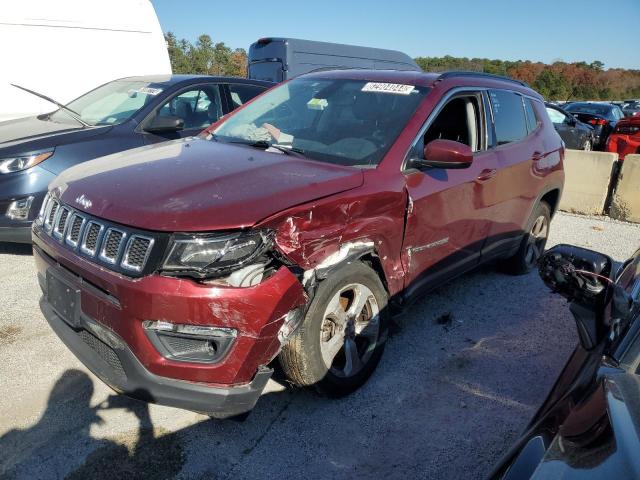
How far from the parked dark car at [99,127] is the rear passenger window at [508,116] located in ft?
9.71

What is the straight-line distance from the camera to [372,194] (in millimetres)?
2783

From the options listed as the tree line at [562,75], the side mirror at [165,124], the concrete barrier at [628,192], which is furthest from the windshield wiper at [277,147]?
the tree line at [562,75]

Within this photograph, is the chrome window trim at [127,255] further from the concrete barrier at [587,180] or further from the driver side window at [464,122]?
the concrete barrier at [587,180]

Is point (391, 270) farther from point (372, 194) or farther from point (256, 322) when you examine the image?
point (256, 322)

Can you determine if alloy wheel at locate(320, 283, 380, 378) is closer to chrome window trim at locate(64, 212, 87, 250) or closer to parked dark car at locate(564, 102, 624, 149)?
chrome window trim at locate(64, 212, 87, 250)

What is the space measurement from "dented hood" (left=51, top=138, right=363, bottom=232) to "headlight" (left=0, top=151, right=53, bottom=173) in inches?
73.8

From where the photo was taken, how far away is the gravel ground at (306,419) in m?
2.48

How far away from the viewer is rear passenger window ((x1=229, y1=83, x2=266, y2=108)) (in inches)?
245

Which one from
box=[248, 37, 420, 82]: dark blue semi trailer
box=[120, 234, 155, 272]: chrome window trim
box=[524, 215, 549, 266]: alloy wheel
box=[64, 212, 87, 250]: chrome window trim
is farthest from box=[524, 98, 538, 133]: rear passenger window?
box=[248, 37, 420, 82]: dark blue semi trailer

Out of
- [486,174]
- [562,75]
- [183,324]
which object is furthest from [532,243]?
[562,75]

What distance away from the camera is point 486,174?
12.4 feet

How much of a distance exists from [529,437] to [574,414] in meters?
0.18

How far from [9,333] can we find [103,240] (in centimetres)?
185

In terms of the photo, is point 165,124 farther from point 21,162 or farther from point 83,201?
point 83,201
